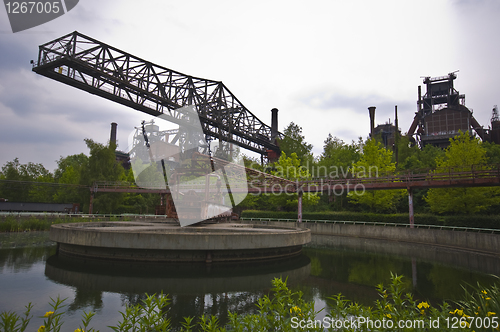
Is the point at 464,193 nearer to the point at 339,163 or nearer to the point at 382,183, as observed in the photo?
the point at 382,183

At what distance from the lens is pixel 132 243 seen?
13844 millimetres

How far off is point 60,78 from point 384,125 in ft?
245

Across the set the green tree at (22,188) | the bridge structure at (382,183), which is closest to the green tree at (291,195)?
the bridge structure at (382,183)

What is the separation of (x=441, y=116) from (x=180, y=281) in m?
75.5

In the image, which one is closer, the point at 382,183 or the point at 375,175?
the point at 382,183

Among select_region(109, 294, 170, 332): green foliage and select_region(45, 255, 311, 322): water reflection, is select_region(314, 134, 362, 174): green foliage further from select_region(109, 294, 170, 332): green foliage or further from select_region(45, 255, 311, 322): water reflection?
select_region(109, 294, 170, 332): green foliage

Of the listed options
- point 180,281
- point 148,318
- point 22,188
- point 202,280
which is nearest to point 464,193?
point 202,280

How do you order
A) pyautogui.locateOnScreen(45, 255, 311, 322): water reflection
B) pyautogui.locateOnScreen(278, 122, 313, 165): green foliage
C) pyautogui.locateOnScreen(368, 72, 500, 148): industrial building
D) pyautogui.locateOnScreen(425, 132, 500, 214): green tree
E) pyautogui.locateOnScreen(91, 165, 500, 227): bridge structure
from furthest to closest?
pyautogui.locateOnScreen(368, 72, 500, 148): industrial building
pyautogui.locateOnScreen(278, 122, 313, 165): green foliage
pyautogui.locateOnScreen(425, 132, 500, 214): green tree
pyautogui.locateOnScreen(91, 165, 500, 227): bridge structure
pyautogui.locateOnScreen(45, 255, 311, 322): water reflection

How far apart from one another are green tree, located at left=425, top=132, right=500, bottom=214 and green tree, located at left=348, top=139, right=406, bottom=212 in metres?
4.52

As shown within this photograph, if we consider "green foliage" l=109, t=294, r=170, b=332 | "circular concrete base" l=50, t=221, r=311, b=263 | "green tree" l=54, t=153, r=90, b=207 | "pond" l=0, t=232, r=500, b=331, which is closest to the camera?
"green foliage" l=109, t=294, r=170, b=332

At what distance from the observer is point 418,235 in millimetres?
25469

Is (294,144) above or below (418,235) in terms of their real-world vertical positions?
above

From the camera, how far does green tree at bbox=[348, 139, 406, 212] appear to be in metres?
33.7

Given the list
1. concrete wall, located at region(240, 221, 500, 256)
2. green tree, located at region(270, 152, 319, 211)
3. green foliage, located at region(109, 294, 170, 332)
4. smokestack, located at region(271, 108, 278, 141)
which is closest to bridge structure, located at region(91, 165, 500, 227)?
green tree, located at region(270, 152, 319, 211)
